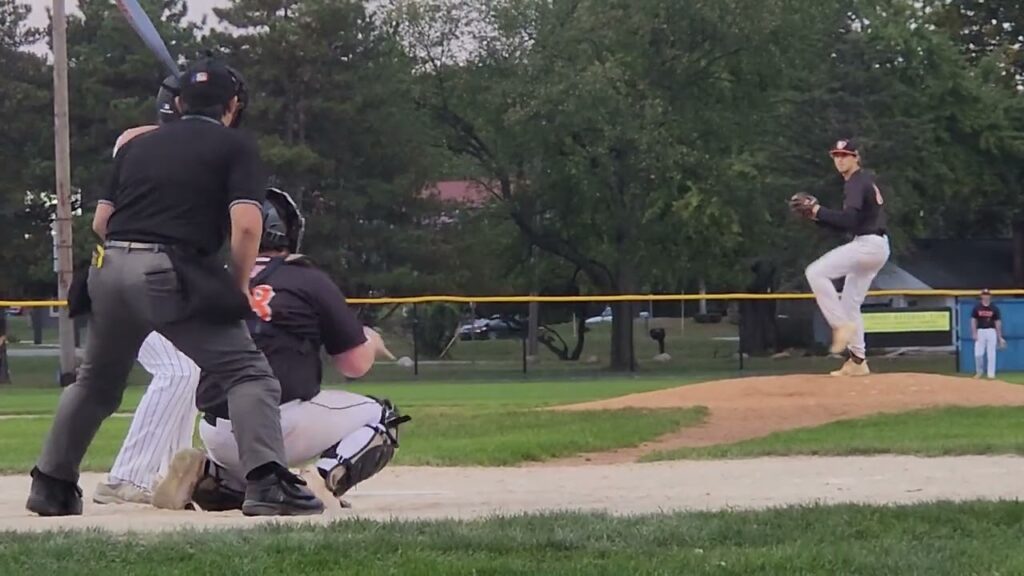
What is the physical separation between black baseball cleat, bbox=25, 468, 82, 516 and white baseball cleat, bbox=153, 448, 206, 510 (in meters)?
0.44

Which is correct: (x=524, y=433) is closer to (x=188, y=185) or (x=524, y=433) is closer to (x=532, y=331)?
(x=188, y=185)

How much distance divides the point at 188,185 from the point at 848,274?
796 cm

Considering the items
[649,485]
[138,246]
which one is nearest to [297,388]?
[138,246]

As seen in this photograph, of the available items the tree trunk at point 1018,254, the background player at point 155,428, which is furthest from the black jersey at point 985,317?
the tree trunk at point 1018,254

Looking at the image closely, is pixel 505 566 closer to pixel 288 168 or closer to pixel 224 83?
pixel 224 83

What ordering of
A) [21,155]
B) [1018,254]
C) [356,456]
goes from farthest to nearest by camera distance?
[1018,254], [21,155], [356,456]

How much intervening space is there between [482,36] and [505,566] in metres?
36.6

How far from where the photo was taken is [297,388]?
6727 millimetres

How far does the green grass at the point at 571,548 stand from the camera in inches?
193

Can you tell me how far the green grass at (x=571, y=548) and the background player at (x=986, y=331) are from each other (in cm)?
2100

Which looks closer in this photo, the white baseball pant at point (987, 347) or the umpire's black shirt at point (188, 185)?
the umpire's black shirt at point (188, 185)

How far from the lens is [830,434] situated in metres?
12.3

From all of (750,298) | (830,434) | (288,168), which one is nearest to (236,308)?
(830,434)

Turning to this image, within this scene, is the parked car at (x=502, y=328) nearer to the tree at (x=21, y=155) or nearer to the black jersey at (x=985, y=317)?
the black jersey at (x=985, y=317)
